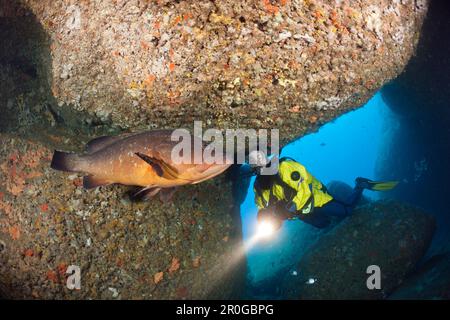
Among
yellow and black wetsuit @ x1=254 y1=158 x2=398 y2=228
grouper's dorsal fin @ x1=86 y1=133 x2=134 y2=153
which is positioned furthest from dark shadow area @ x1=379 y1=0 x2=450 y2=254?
grouper's dorsal fin @ x1=86 y1=133 x2=134 y2=153

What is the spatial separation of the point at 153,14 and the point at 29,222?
109 inches

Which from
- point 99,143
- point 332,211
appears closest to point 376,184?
point 332,211

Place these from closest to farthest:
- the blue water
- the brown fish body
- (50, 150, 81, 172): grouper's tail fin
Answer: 1. the brown fish body
2. (50, 150, 81, 172): grouper's tail fin
3. the blue water

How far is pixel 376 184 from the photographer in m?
6.43

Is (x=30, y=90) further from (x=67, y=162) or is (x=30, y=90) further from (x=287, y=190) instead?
(x=287, y=190)

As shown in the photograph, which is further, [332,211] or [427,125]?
[427,125]

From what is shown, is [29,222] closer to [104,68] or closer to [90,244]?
[90,244]

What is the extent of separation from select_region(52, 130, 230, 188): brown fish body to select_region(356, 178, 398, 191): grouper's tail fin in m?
5.53

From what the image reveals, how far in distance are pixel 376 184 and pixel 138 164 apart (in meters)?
5.78

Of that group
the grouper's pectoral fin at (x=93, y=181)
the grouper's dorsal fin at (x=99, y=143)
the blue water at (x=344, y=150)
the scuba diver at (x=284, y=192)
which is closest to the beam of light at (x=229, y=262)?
the scuba diver at (x=284, y=192)

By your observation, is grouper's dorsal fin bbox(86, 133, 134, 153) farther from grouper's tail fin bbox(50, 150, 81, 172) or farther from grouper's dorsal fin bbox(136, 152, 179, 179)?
grouper's dorsal fin bbox(136, 152, 179, 179)

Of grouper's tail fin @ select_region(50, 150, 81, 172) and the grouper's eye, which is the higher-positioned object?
the grouper's eye

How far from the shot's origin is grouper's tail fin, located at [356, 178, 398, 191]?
6.23 m

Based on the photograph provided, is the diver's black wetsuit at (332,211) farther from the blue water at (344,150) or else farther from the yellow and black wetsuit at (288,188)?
the blue water at (344,150)
